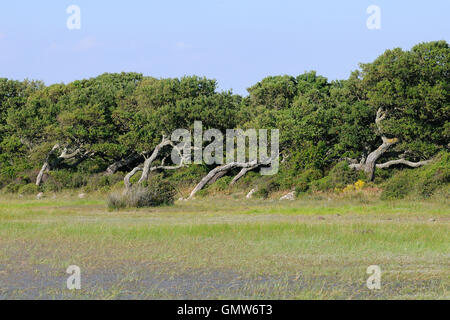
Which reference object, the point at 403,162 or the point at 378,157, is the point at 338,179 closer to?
the point at 378,157

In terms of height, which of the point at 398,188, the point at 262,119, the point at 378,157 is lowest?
the point at 398,188

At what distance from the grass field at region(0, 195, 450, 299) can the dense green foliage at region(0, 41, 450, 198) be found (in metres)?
16.9

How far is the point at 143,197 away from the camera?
34.6 m

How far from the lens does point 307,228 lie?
22.0m

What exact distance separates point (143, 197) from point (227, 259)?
1974cm

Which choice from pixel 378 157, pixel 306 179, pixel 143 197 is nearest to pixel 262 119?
pixel 306 179

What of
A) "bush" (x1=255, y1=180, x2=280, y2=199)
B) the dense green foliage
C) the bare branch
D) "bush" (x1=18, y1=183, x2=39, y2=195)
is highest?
the dense green foliage

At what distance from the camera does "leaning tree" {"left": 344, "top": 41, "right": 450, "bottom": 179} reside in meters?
42.1

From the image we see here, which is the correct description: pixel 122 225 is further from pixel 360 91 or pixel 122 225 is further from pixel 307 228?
pixel 360 91

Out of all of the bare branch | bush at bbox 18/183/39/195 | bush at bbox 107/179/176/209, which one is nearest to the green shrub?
the bare branch

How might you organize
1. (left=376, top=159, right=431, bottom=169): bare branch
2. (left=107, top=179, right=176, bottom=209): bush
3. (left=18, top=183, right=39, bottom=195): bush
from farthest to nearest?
(left=18, top=183, right=39, bottom=195): bush
(left=376, top=159, right=431, bottom=169): bare branch
(left=107, top=179, right=176, bottom=209): bush

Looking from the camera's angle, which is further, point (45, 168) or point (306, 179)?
point (45, 168)

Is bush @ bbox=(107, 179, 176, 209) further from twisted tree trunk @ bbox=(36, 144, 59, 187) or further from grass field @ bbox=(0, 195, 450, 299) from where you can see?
twisted tree trunk @ bbox=(36, 144, 59, 187)
